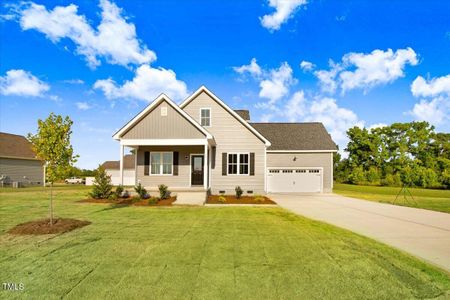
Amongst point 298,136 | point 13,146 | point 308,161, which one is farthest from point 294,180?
point 13,146

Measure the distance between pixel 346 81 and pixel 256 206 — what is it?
1516 cm

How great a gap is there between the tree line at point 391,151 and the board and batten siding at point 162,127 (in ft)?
121

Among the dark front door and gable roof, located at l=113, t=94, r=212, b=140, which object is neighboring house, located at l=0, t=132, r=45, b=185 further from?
the dark front door

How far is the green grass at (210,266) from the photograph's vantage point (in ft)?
13.1

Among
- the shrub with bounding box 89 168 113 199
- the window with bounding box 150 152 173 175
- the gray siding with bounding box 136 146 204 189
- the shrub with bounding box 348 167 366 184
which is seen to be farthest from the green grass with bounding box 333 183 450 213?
the shrub with bounding box 89 168 113 199

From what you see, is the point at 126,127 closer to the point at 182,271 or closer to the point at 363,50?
the point at 182,271

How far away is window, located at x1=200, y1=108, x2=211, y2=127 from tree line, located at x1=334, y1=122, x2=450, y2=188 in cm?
3412

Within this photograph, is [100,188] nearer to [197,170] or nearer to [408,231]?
[197,170]

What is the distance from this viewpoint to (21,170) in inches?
1228

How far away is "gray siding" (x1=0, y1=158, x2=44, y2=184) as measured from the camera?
29458 mm

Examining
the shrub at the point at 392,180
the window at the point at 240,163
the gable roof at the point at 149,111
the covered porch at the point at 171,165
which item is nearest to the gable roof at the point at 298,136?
the window at the point at 240,163

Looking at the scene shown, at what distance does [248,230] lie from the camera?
7.96 m

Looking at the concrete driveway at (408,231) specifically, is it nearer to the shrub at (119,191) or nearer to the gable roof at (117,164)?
the shrub at (119,191)

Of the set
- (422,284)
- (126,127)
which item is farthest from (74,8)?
(422,284)
